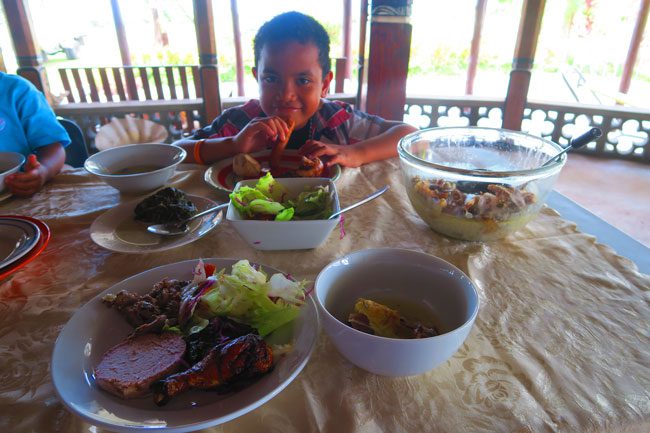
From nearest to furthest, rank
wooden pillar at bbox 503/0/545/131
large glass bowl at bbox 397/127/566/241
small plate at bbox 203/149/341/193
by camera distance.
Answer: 1. large glass bowl at bbox 397/127/566/241
2. small plate at bbox 203/149/341/193
3. wooden pillar at bbox 503/0/545/131

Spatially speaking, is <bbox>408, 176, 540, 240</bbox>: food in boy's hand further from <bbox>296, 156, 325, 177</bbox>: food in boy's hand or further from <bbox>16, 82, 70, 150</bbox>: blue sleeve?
<bbox>16, 82, 70, 150</bbox>: blue sleeve

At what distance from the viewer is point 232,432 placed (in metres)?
0.50

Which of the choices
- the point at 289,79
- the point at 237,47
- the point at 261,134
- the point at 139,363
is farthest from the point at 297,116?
the point at 237,47

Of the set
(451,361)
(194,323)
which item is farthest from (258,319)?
(451,361)

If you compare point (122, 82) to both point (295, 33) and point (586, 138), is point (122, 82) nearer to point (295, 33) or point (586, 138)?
point (295, 33)

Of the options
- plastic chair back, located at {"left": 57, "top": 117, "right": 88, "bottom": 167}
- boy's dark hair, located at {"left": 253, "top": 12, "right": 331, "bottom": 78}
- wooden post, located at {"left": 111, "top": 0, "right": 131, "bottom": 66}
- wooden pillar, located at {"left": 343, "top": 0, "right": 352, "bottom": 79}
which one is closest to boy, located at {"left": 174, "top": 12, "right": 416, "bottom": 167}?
boy's dark hair, located at {"left": 253, "top": 12, "right": 331, "bottom": 78}

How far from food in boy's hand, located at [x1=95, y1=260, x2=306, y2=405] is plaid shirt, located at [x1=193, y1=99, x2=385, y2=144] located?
1253 millimetres

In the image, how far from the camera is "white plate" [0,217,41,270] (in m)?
0.81

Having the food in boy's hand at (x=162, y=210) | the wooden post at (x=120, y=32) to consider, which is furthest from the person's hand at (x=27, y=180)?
the wooden post at (x=120, y=32)

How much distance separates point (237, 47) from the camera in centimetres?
534

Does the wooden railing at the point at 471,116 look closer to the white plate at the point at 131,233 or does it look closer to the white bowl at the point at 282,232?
the white plate at the point at 131,233

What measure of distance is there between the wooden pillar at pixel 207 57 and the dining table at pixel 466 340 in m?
2.10

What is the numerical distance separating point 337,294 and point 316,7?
265 inches

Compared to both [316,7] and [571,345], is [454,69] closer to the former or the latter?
[316,7]
